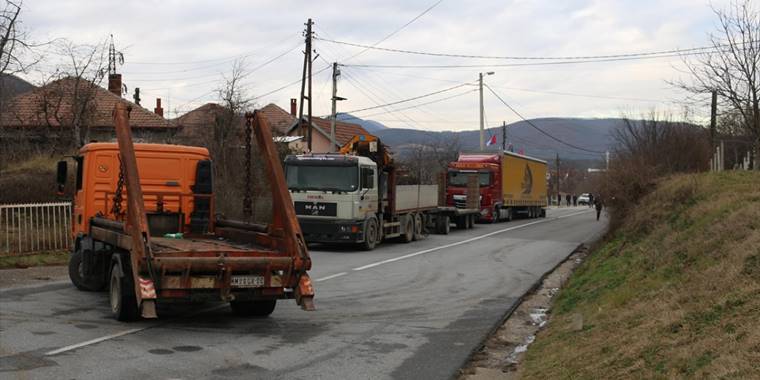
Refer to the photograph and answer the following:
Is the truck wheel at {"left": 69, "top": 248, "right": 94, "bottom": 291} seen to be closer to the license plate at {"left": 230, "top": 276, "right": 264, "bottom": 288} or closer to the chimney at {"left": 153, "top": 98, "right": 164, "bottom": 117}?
the license plate at {"left": 230, "top": 276, "right": 264, "bottom": 288}

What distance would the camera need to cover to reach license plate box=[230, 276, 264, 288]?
28.8ft

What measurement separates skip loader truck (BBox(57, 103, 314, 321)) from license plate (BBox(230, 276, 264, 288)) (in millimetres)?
12

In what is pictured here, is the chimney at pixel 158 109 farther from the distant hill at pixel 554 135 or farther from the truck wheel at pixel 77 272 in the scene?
the distant hill at pixel 554 135

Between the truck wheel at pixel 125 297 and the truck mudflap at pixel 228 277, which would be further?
the truck wheel at pixel 125 297

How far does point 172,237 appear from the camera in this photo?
37.9 feet

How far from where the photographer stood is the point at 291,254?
929 cm

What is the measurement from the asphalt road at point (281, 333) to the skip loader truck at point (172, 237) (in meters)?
0.43

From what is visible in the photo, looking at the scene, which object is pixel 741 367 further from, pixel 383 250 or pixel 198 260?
pixel 383 250

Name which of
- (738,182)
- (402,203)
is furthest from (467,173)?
(738,182)

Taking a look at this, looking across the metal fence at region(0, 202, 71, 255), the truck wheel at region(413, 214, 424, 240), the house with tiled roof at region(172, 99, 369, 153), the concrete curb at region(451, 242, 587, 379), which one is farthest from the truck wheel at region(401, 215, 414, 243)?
the metal fence at region(0, 202, 71, 255)

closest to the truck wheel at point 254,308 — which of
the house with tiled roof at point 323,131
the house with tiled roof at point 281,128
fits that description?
the house with tiled roof at point 281,128

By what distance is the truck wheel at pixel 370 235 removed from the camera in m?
22.2

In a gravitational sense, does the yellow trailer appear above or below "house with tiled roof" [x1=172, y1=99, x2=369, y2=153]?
below

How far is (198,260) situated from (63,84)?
24489 millimetres
